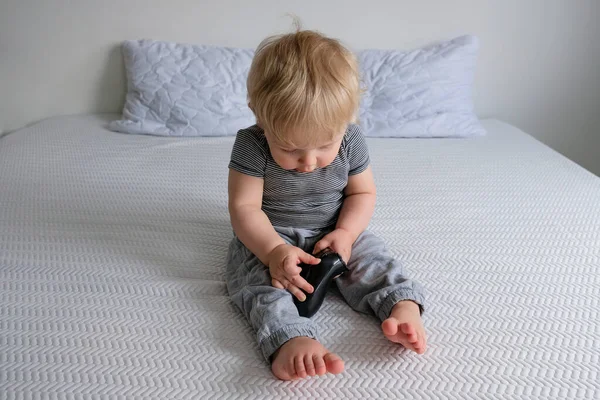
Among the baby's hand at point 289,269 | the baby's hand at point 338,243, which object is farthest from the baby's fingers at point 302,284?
the baby's hand at point 338,243

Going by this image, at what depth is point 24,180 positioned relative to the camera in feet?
5.10

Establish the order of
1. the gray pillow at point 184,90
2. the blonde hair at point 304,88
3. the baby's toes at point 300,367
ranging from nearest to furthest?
the baby's toes at point 300,367
the blonde hair at point 304,88
the gray pillow at point 184,90

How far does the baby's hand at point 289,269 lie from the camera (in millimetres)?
995

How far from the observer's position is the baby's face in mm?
1025

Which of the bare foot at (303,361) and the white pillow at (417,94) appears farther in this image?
the white pillow at (417,94)

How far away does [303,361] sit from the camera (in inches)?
33.9

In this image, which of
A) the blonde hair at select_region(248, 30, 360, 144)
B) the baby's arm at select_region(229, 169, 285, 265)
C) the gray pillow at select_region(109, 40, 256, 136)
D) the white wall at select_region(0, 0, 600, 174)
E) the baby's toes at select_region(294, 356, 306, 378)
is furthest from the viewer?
the white wall at select_region(0, 0, 600, 174)

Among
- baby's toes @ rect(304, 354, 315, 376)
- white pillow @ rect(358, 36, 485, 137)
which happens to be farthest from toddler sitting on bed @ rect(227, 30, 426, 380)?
white pillow @ rect(358, 36, 485, 137)

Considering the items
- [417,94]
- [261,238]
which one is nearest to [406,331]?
[261,238]

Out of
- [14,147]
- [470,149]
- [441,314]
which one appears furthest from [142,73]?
[441,314]

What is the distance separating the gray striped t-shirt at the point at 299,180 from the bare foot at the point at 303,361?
0.35 m

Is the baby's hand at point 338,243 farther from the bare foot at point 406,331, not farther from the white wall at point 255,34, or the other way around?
the white wall at point 255,34

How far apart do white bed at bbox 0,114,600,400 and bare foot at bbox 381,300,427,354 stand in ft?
0.08

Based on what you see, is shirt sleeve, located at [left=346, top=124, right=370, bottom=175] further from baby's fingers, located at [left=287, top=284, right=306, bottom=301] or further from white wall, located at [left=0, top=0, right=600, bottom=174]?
white wall, located at [left=0, top=0, right=600, bottom=174]
